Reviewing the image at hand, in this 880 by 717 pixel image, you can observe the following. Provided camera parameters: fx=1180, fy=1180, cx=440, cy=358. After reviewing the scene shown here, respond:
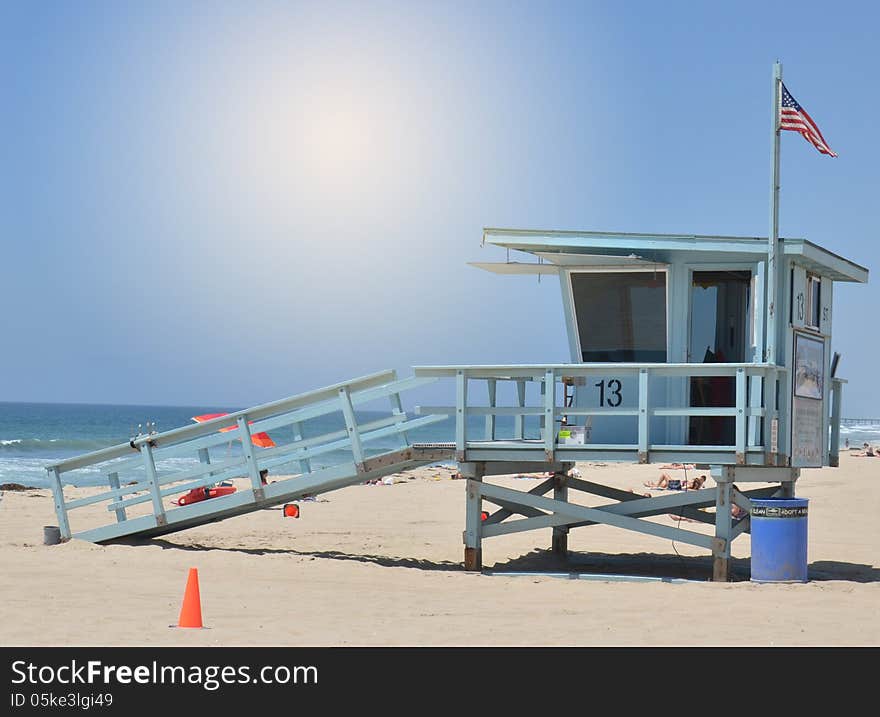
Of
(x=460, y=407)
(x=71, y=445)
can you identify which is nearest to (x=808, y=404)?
(x=460, y=407)

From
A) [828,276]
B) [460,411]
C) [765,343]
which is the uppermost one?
[828,276]

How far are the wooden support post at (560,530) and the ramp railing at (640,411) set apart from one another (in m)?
1.96

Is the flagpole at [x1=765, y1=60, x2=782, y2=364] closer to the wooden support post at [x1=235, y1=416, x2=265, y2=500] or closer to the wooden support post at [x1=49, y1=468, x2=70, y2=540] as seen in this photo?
the wooden support post at [x1=235, y1=416, x2=265, y2=500]

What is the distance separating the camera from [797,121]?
13273 mm

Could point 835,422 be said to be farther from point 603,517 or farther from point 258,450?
point 258,450

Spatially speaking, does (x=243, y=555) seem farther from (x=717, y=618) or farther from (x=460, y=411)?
(x=717, y=618)

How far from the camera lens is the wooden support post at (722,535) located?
505 inches

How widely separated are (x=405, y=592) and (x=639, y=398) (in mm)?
3448

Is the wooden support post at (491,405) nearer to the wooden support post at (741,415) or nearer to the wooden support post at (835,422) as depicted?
the wooden support post at (741,415)

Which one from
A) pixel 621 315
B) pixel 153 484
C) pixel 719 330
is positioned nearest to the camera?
pixel 719 330

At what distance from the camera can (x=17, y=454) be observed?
59625 mm

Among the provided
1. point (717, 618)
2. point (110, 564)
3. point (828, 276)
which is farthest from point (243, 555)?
point (828, 276)

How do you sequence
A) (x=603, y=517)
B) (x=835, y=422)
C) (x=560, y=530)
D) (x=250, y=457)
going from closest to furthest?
(x=603, y=517), (x=250, y=457), (x=835, y=422), (x=560, y=530)

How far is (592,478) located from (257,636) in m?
27.0
